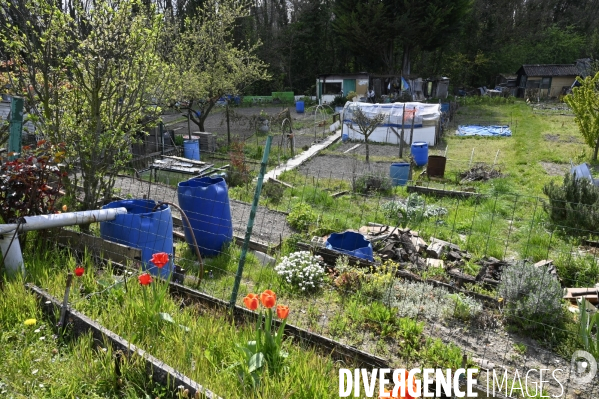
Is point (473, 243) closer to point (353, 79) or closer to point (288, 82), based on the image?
point (353, 79)

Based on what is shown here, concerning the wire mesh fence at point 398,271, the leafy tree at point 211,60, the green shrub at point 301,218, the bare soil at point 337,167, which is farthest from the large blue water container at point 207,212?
the leafy tree at point 211,60

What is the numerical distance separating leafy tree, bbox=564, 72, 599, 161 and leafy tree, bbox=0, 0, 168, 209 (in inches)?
533

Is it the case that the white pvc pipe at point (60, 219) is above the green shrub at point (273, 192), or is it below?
above

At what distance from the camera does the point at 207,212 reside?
19.0 feet

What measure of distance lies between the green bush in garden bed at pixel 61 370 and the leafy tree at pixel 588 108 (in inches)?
608

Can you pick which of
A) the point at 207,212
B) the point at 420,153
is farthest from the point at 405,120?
the point at 207,212

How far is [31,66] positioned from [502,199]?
9259mm

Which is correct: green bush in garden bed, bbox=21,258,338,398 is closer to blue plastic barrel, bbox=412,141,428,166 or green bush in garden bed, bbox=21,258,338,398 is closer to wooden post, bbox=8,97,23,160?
wooden post, bbox=8,97,23,160

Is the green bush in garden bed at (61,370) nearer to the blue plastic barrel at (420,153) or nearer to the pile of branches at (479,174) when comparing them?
the pile of branches at (479,174)

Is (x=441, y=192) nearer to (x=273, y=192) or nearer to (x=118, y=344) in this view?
(x=273, y=192)

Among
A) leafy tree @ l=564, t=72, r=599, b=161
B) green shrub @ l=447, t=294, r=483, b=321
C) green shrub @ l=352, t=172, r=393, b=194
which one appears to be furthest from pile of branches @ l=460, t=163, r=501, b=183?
green shrub @ l=447, t=294, r=483, b=321

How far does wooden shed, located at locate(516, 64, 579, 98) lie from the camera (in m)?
35.6

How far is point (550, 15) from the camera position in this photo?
4388cm

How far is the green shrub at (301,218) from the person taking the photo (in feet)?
24.2
